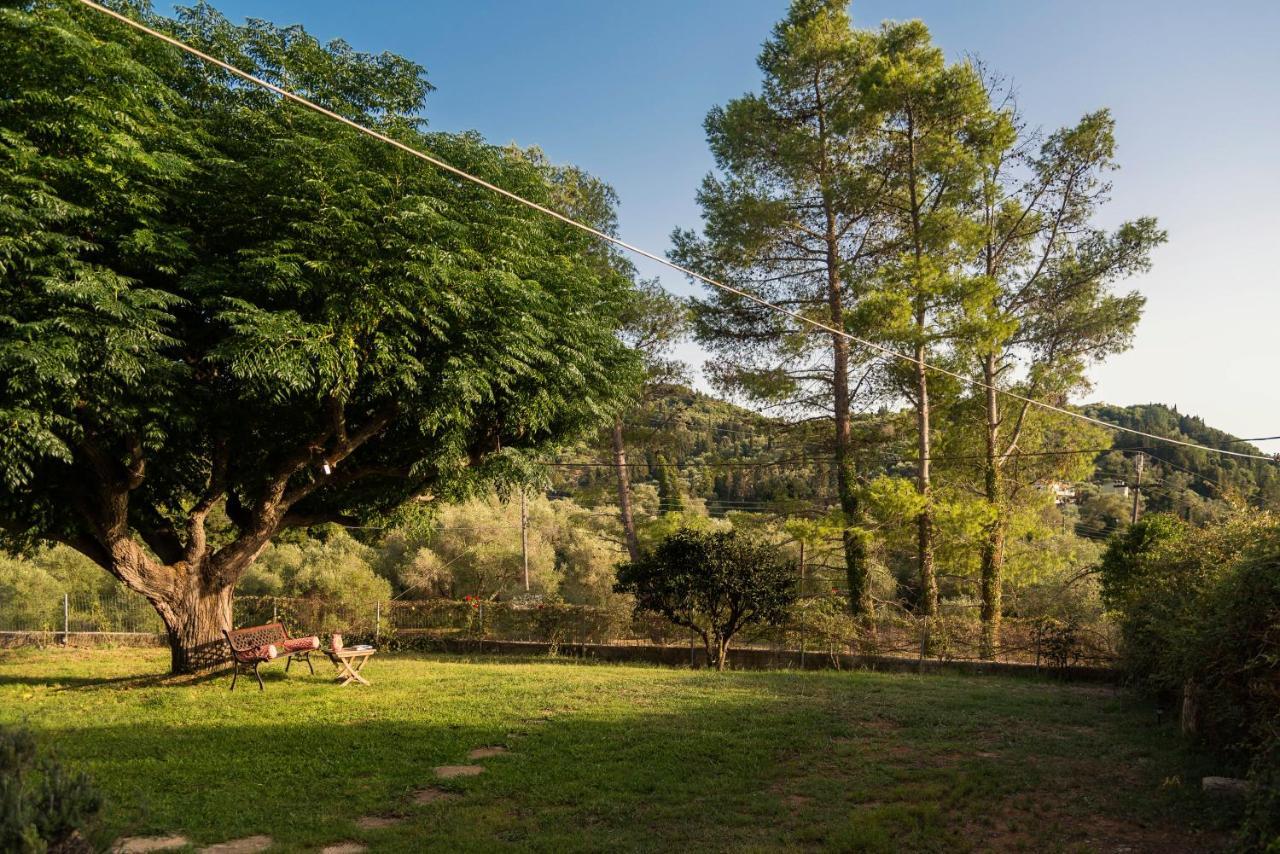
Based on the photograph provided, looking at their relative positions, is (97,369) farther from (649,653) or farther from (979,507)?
(979,507)

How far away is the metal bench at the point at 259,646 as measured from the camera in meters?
10.7

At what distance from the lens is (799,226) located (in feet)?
62.7

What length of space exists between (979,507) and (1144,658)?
786cm

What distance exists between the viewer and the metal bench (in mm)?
10680

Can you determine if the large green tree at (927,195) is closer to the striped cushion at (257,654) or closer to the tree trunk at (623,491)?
the tree trunk at (623,491)

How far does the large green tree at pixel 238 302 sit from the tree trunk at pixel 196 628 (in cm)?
3

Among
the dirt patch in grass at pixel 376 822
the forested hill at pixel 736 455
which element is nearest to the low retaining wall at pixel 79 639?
the forested hill at pixel 736 455

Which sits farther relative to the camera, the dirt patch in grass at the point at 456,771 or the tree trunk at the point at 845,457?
the tree trunk at the point at 845,457

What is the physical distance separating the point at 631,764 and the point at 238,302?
6.29 metres

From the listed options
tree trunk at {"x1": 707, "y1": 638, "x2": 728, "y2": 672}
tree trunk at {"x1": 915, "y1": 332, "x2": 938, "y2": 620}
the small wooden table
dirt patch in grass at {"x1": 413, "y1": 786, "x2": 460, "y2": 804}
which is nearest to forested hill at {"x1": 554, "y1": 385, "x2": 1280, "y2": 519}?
tree trunk at {"x1": 915, "y1": 332, "x2": 938, "y2": 620}

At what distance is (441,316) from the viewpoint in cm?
984

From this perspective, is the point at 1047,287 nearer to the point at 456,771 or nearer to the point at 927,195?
the point at 927,195

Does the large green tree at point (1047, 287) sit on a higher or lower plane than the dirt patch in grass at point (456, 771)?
higher

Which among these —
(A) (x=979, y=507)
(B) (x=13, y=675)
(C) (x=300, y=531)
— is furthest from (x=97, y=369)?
(A) (x=979, y=507)
